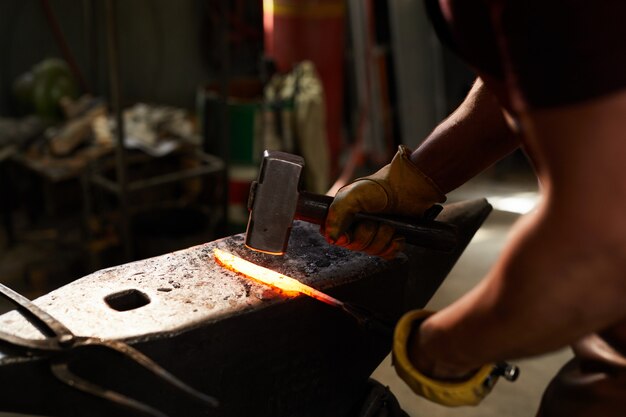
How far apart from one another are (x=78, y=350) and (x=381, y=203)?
833 mm

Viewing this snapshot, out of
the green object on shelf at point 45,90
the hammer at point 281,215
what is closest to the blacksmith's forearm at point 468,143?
the hammer at point 281,215

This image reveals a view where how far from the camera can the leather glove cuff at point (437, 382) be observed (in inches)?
49.7

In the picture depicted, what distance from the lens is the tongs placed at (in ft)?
4.15

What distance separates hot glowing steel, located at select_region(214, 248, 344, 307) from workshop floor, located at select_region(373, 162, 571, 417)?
3.61ft

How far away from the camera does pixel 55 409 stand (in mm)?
1389

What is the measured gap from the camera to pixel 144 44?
631cm

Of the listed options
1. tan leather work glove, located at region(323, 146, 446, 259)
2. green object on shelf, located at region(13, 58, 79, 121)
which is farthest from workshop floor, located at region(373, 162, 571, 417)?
green object on shelf, located at region(13, 58, 79, 121)

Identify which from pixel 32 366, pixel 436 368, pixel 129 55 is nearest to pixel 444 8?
pixel 436 368

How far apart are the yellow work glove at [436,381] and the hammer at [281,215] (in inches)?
12.8

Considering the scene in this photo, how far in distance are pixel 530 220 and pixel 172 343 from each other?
0.79 meters

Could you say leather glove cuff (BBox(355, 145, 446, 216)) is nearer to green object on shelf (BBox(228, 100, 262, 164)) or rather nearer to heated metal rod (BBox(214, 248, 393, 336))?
heated metal rod (BBox(214, 248, 393, 336))

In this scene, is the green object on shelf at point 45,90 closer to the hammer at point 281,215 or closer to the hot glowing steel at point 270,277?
the hot glowing steel at point 270,277

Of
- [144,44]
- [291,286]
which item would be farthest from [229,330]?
[144,44]

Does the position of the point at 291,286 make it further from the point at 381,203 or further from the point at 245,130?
the point at 245,130
